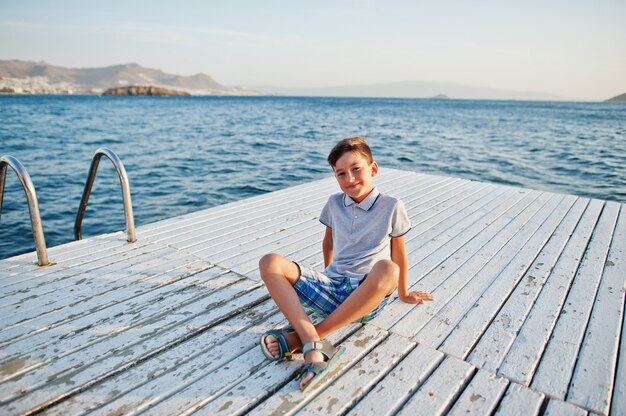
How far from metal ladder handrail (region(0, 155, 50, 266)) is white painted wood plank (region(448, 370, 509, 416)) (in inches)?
119

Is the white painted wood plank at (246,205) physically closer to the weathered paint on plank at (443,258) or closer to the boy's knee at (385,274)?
the weathered paint on plank at (443,258)

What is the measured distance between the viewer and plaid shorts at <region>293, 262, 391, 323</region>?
7.03ft

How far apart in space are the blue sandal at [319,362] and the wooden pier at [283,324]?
5cm

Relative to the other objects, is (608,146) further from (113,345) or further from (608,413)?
(113,345)

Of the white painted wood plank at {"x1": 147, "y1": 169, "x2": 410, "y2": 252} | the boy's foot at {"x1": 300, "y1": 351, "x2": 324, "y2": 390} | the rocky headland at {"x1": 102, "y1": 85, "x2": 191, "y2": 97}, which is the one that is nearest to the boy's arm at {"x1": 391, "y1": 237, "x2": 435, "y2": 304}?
the boy's foot at {"x1": 300, "y1": 351, "x2": 324, "y2": 390}

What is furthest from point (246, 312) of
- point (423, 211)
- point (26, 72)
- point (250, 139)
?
point (26, 72)

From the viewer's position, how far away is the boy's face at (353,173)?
215 cm

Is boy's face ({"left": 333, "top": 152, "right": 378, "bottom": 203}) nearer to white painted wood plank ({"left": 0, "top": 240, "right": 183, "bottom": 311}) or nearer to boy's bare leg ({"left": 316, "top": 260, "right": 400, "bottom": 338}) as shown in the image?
boy's bare leg ({"left": 316, "top": 260, "right": 400, "bottom": 338})

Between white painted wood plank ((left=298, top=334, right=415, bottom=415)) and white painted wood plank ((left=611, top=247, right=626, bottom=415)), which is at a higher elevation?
white painted wood plank ((left=611, top=247, right=626, bottom=415))

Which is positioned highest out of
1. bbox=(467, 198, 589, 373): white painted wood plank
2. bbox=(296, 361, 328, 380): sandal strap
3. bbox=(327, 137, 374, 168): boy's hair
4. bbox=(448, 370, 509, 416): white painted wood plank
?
bbox=(327, 137, 374, 168): boy's hair

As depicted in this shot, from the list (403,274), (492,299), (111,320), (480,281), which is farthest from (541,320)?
(111,320)

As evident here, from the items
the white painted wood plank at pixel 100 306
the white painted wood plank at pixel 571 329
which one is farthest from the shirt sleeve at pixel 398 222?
the white painted wood plank at pixel 100 306

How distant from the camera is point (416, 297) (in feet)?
8.34

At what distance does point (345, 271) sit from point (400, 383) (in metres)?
0.71
